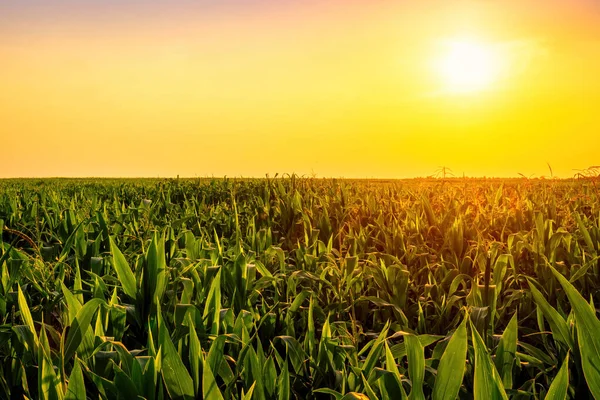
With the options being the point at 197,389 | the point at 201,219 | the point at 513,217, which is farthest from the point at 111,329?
the point at 513,217

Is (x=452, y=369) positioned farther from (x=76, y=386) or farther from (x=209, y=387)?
(x=76, y=386)

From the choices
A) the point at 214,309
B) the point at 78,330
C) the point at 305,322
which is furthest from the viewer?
the point at 305,322

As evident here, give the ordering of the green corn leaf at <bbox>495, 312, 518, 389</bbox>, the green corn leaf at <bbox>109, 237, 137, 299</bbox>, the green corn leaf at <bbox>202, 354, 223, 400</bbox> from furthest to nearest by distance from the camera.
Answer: the green corn leaf at <bbox>109, 237, 137, 299</bbox>
the green corn leaf at <bbox>495, 312, 518, 389</bbox>
the green corn leaf at <bbox>202, 354, 223, 400</bbox>

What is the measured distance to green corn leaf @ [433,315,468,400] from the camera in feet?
5.02

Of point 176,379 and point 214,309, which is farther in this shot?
point 214,309

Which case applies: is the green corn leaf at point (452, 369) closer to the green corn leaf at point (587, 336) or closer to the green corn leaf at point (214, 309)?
the green corn leaf at point (587, 336)

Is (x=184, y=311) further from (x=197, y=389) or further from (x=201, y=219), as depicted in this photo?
(x=201, y=219)

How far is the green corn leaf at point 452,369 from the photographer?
1531 millimetres

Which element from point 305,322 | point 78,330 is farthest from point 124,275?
point 305,322

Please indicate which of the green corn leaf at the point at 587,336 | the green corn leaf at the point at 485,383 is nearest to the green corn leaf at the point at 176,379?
the green corn leaf at the point at 485,383

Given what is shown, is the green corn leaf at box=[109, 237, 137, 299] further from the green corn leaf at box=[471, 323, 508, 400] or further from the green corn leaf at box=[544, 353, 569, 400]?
the green corn leaf at box=[544, 353, 569, 400]

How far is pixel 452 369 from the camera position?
5.03 feet

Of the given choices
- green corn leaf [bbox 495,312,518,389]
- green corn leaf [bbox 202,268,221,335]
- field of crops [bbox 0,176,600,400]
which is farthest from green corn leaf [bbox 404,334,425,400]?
green corn leaf [bbox 202,268,221,335]

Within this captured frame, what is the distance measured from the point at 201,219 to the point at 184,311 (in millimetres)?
3811
